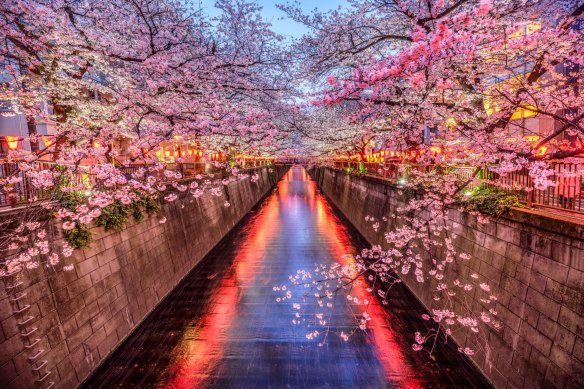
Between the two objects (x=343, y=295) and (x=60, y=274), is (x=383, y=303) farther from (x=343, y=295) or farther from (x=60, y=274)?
(x=60, y=274)

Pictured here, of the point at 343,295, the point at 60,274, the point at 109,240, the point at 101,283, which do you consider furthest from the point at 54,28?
the point at 343,295

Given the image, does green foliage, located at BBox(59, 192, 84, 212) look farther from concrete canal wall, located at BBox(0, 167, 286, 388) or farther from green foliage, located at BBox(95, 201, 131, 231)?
green foliage, located at BBox(95, 201, 131, 231)

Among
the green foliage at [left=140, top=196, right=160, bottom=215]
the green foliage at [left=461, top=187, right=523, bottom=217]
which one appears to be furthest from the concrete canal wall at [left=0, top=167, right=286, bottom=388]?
the green foliage at [left=461, top=187, right=523, bottom=217]

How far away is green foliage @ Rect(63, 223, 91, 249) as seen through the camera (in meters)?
7.17

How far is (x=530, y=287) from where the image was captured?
5992mm

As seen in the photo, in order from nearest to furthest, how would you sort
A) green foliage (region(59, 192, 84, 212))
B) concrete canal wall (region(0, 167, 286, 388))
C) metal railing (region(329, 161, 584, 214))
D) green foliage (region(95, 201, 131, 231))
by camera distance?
concrete canal wall (region(0, 167, 286, 388)) → metal railing (region(329, 161, 584, 214)) → green foliage (region(59, 192, 84, 212)) → green foliage (region(95, 201, 131, 231))

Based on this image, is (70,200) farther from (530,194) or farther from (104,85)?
(530,194)

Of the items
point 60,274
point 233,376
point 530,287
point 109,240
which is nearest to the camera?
point 530,287

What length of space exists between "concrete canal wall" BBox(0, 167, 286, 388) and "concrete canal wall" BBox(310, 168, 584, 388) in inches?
384

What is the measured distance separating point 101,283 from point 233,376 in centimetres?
453

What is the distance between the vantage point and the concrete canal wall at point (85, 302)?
18.3 feet

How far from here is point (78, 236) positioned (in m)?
7.36

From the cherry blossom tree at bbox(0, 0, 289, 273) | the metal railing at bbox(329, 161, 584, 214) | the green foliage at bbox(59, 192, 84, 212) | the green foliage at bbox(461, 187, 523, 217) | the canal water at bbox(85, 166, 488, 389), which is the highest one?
the cherry blossom tree at bbox(0, 0, 289, 273)

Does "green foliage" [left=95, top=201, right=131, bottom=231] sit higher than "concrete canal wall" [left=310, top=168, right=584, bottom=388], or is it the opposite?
"green foliage" [left=95, top=201, right=131, bottom=231]
